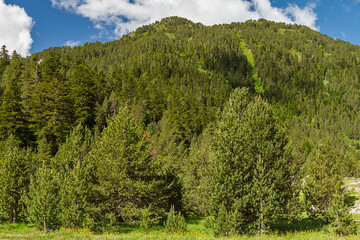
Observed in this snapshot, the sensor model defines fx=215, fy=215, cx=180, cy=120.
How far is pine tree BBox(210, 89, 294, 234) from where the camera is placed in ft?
63.3

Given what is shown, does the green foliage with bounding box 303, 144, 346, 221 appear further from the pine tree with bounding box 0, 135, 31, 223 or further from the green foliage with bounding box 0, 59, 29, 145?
the green foliage with bounding box 0, 59, 29, 145

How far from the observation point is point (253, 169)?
69.8ft

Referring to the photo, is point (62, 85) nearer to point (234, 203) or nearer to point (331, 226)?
point (234, 203)

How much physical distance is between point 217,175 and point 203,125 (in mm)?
67995

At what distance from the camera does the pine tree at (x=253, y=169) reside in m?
19.3

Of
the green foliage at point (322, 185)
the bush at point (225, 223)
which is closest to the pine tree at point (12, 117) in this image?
the bush at point (225, 223)

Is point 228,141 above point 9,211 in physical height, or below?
above

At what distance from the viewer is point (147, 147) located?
26.8 metres

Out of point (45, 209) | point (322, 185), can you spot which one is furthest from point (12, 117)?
point (322, 185)

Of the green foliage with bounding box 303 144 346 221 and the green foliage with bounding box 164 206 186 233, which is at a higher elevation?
the green foliage with bounding box 303 144 346 221

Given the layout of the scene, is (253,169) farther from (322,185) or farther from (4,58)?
(4,58)

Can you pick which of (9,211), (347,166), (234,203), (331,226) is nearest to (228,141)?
(234,203)

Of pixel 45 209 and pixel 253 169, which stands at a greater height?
pixel 253 169

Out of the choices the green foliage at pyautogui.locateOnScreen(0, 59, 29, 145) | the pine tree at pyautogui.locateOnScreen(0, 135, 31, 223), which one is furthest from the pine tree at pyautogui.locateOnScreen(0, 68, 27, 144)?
the pine tree at pyautogui.locateOnScreen(0, 135, 31, 223)
